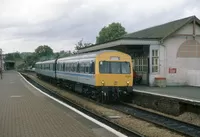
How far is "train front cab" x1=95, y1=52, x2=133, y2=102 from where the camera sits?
20.1m

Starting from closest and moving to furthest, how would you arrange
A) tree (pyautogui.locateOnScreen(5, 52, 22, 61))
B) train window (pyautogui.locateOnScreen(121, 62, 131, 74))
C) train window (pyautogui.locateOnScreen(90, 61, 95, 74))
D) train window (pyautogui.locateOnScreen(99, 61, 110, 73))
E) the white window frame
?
1. train window (pyautogui.locateOnScreen(99, 61, 110, 73))
2. train window (pyautogui.locateOnScreen(90, 61, 95, 74))
3. train window (pyautogui.locateOnScreen(121, 62, 131, 74))
4. the white window frame
5. tree (pyautogui.locateOnScreen(5, 52, 22, 61))

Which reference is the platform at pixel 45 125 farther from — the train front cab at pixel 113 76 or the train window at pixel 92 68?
the train window at pixel 92 68

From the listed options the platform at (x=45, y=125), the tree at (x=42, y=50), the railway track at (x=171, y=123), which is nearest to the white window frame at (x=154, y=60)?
the railway track at (x=171, y=123)

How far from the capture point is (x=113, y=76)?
2041cm

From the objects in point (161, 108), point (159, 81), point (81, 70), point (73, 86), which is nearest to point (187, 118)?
point (161, 108)

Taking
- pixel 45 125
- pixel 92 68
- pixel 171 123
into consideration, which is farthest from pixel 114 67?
pixel 45 125

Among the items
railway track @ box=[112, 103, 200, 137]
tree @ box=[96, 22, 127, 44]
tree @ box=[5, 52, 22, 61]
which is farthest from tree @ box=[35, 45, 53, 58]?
railway track @ box=[112, 103, 200, 137]

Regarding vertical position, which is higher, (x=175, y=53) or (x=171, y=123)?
(x=175, y=53)

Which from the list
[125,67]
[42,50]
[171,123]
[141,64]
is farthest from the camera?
[42,50]

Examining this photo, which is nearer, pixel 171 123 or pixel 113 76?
pixel 171 123

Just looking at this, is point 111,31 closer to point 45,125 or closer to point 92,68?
point 92,68

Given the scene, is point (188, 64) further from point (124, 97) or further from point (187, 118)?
point (187, 118)

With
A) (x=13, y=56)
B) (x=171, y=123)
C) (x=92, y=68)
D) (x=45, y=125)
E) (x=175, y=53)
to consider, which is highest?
(x=13, y=56)

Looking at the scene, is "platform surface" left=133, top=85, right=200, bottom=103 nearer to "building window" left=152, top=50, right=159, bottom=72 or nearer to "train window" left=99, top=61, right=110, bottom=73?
"train window" left=99, top=61, right=110, bottom=73
